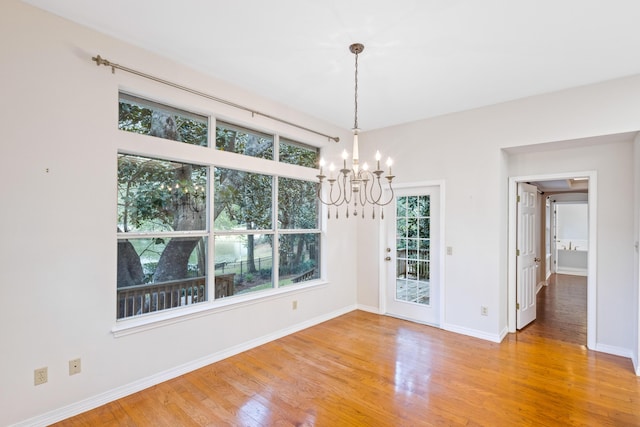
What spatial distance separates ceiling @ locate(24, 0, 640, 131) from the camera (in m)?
2.21

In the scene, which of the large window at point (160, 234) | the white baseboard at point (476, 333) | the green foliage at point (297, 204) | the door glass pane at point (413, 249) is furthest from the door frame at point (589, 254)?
the large window at point (160, 234)

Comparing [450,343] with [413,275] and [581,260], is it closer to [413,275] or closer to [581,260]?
[413,275]

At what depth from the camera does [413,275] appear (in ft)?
15.5

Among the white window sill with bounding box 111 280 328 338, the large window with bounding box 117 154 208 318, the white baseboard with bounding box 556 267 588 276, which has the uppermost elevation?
the large window with bounding box 117 154 208 318

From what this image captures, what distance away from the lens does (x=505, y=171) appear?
13.3 ft

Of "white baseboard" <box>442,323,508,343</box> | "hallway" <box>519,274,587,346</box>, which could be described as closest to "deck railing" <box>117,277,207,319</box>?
"white baseboard" <box>442,323,508,343</box>

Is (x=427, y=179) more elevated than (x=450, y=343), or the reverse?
(x=427, y=179)

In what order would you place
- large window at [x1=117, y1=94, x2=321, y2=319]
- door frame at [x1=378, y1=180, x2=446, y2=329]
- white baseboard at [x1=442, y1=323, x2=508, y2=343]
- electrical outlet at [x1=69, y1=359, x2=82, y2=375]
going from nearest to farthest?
1. electrical outlet at [x1=69, y1=359, x2=82, y2=375]
2. large window at [x1=117, y1=94, x2=321, y2=319]
3. white baseboard at [x1=442, y1=323, x2=508, y2=343]
4. door frame at [x1=378, y1=180, x2=446, y2=329]

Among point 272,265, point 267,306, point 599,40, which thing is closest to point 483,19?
point 599,40

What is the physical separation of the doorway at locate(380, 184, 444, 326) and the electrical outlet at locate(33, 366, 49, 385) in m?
4.03

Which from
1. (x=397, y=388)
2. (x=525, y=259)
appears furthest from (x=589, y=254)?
(x=397, y=388)

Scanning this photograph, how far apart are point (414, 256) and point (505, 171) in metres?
1.69

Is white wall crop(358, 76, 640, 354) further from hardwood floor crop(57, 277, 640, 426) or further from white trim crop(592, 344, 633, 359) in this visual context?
hardwood floor crop(57, 277, 640, 426)

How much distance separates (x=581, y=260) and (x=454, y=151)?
292 inches
